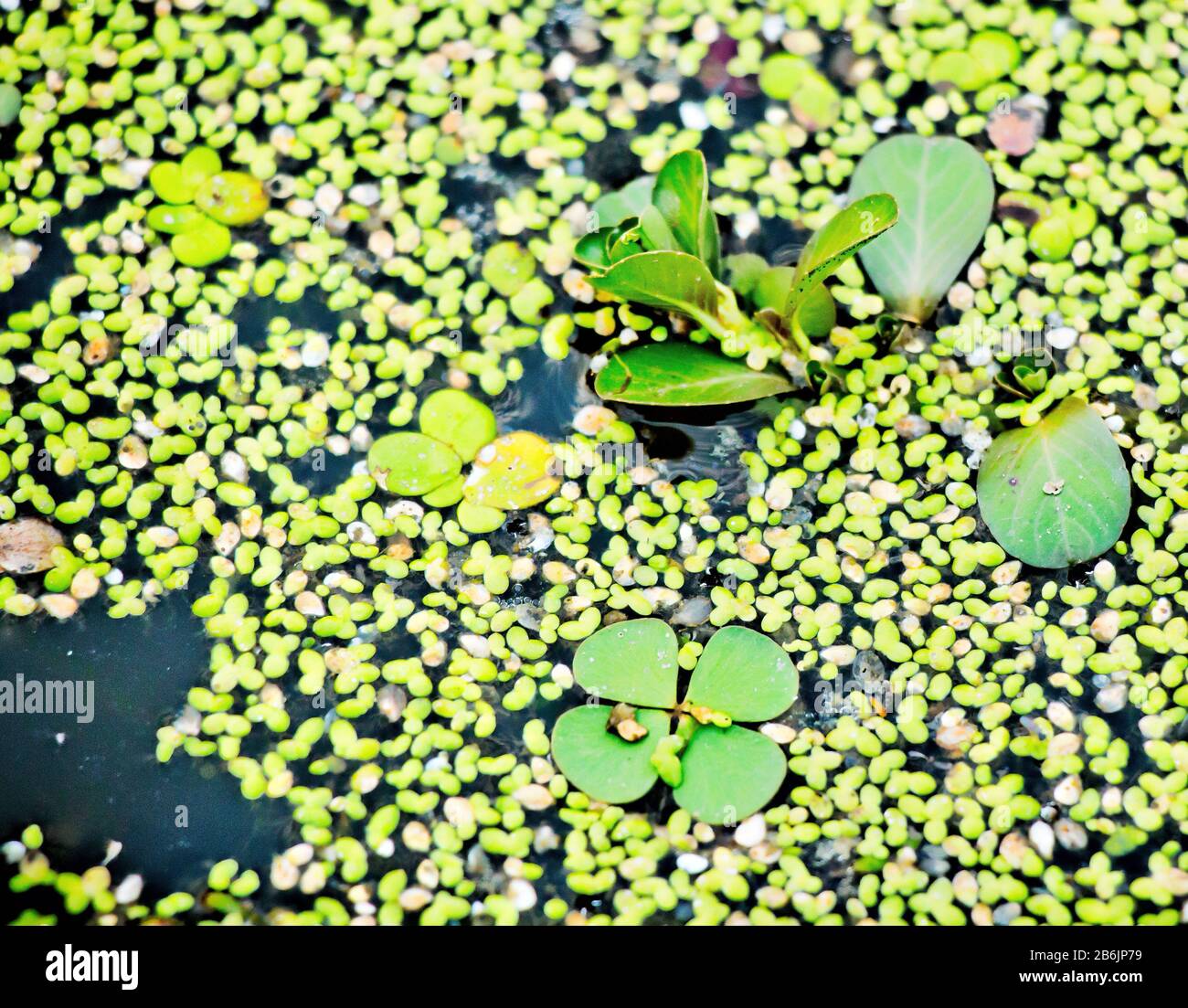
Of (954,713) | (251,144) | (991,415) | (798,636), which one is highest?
(251,144)

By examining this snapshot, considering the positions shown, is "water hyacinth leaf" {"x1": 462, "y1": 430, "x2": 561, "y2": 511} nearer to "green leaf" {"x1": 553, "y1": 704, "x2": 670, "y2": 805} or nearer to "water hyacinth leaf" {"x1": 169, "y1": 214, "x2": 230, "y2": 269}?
"green leaf" {"x1": 553, "y1": 704, "x2": 670, "y2": 805}

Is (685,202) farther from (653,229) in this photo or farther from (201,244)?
(201,244)

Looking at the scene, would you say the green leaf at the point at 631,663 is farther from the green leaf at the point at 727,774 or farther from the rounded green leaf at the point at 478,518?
the rounded green leaf at the point at 478,518

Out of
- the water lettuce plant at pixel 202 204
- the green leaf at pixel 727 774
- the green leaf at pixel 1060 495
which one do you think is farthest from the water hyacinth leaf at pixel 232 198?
the green leaf at pixel 1060 495

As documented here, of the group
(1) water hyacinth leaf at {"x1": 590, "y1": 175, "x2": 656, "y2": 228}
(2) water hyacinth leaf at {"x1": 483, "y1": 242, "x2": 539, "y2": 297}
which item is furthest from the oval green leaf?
(2) water hyacinth leaf at {"x1": 483, "y1": 242, "x2": 539, "y2": 297}

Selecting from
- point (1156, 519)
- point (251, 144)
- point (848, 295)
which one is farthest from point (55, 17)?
point (1156, 519)

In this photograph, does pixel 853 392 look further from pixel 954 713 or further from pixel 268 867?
pixel 268 867

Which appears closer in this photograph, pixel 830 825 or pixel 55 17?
pixel 830 825

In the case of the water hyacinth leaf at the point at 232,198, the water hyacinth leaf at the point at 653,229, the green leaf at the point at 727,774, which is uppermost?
the water hyacinth leaf at the point at 232,198

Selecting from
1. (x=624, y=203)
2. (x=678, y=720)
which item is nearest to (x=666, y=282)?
(x=624, y=203)
